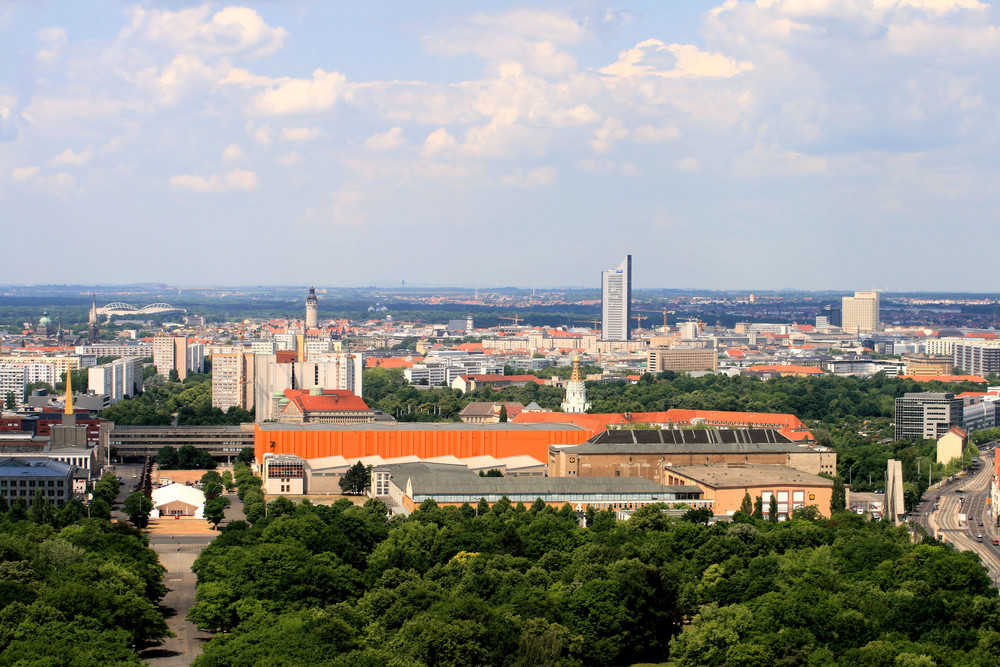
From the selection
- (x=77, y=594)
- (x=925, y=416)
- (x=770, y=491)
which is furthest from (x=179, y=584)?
(x=925, y=416)

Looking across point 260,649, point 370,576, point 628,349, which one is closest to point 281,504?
point 370,576

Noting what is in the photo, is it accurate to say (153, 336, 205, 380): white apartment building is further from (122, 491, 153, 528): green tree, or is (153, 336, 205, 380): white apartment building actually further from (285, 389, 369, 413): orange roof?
(122, 491, 153, 528): green tree

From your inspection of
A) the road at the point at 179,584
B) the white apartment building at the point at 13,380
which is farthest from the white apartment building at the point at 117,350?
the road at the point at 179,584

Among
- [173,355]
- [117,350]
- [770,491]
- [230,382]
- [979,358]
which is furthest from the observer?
[117,350]

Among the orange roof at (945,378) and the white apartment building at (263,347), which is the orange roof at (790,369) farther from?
the white apartment building at (263,347)

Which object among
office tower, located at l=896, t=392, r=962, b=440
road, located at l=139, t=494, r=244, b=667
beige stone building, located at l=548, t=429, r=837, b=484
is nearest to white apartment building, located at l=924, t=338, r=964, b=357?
office tower, located at l=896, t=392, r=962, b=440

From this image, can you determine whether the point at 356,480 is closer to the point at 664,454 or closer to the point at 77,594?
the point at 664,454
